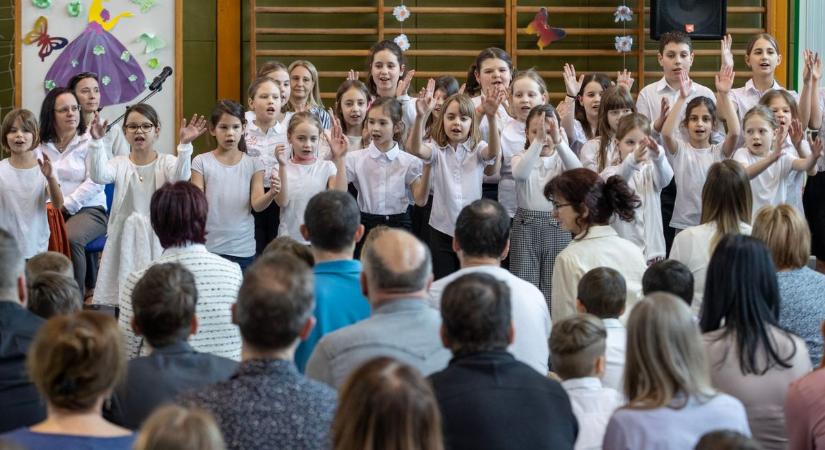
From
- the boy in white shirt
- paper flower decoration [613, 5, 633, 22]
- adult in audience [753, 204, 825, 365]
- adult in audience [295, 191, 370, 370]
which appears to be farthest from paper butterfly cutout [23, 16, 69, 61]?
the boy in white shirt

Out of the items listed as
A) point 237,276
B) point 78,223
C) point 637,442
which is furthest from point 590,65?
point 637,442

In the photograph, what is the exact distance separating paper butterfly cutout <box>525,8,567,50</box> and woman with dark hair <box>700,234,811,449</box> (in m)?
5.44

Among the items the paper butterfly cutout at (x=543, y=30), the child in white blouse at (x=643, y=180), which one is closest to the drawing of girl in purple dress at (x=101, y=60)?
the paper butterfly cutout at (x=543, y=30)

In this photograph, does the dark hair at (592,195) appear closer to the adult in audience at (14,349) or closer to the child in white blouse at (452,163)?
the child in white blouse at (452,163)

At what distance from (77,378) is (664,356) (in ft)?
3.59

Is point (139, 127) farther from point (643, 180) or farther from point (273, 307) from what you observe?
point (273, 307)

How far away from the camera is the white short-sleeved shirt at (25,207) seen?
512cm

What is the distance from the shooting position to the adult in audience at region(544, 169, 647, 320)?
350cm

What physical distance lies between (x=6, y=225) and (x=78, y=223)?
35 centimetres

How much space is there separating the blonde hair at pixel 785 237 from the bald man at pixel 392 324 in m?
1.18

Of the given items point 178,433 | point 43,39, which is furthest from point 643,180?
point 43,39

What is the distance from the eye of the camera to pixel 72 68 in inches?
294

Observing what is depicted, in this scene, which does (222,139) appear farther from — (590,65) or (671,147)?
(590,65)

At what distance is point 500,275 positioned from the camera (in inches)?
115
